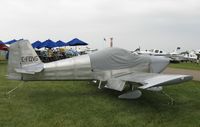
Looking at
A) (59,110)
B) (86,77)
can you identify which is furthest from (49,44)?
(59,110)

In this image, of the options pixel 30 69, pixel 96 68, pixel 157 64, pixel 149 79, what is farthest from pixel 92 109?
pixel 157 64

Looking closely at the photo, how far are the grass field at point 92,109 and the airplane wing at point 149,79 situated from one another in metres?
0.53

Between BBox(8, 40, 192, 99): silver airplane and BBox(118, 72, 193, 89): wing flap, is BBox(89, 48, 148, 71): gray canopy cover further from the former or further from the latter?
BBox(118, 72, 193, 89): wing flap

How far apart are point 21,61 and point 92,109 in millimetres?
2821

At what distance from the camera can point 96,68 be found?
9305 mm

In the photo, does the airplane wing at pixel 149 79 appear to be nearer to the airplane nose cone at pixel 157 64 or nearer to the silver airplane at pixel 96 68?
the silver airplane at pixel 96 68

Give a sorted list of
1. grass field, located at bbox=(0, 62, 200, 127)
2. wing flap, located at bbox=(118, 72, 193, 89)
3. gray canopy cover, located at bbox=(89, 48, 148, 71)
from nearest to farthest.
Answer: grass field, located at bbox=(0, 62, 200, 127) < wing flap, located at bbox=(118, 72, 193, 89) < gray canopy cover, located at bbox=(89, 48, 148, 71)

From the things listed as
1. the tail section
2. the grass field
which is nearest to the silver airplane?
the tail section

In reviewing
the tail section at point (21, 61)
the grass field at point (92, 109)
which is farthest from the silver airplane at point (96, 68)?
the grass field at point (92, 109)

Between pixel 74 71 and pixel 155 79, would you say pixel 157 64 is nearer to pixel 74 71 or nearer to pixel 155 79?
pixel 155 79

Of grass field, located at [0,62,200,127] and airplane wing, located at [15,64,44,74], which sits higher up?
airplane wing, located at [15,64,44,74]

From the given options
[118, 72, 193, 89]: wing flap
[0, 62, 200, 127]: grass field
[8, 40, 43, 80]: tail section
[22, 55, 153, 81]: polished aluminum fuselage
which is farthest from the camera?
[22, 55, 153, 81]: polished aluminum fuselage

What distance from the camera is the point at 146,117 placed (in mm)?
6770

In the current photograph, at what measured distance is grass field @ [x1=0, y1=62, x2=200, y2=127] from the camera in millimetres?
6242
